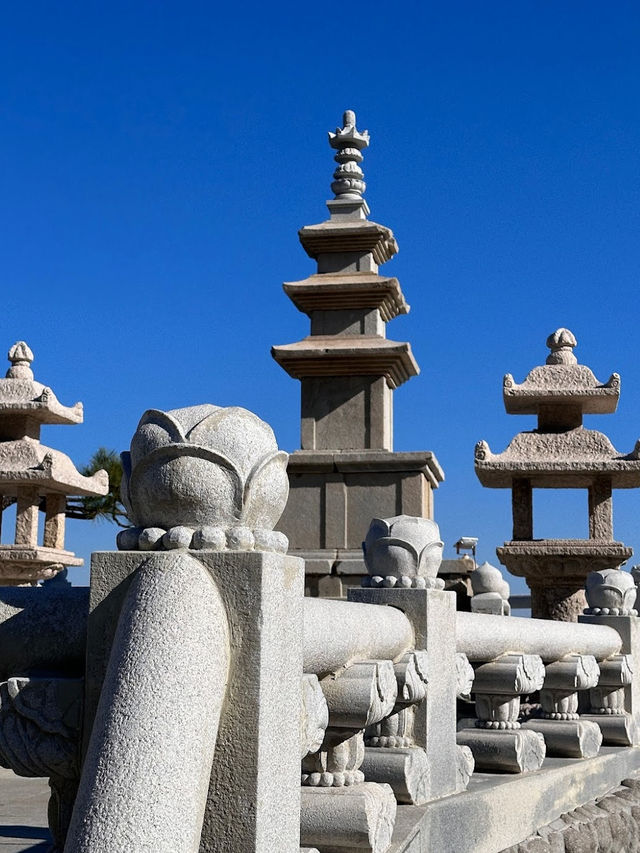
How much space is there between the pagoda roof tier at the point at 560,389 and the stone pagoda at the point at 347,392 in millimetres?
1258

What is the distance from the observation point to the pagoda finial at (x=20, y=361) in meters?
16.3

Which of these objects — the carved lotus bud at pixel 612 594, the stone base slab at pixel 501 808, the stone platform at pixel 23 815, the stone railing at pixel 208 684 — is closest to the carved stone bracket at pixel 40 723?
the stone railing at pixel 208 684

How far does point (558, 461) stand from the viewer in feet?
40.0

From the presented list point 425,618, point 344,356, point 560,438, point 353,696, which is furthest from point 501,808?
point 344,356

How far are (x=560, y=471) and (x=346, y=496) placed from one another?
99.1 inches

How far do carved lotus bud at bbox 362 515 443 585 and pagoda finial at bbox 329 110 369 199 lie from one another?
Answer: 1113cm

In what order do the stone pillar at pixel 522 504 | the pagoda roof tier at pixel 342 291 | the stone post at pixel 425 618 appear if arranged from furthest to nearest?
1. the pagoda roof tier at pixel 342 291
2. the stone pillar at pixel 522 504
3. the stone post at pixel 425 618

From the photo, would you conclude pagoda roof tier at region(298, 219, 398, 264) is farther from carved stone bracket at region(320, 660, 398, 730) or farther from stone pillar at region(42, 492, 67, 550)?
carved stone bracket at region(320, 660, 398, 730)

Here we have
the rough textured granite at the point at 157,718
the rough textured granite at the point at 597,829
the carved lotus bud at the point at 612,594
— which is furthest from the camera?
the carved lotus bud at the point at 612,594

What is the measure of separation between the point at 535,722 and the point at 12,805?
271 centimetres

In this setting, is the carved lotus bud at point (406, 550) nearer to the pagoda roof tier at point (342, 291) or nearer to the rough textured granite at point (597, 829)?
the rough textured granite at point (597, 829)

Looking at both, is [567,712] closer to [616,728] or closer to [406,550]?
[616,728]

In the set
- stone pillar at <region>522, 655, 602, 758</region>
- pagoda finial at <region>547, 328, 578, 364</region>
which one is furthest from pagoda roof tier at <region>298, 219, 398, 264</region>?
stone pillar at <region>522, 655, 602, 758</region>

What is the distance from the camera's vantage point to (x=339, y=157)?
15.5 metres
